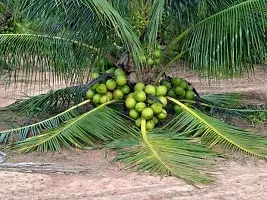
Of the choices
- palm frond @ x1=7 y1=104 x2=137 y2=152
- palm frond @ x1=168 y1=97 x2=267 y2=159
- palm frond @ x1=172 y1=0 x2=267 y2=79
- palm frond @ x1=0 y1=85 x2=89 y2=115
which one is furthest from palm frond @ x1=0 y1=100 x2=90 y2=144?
palm frond @ x1=172 y1=0 x2=267 y2=79

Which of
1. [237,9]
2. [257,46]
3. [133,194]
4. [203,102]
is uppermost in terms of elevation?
[237,9]

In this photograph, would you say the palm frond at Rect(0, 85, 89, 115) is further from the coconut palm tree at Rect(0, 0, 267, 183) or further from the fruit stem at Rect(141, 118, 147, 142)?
the fruit stem at Rect(141, 118, 147, 142)

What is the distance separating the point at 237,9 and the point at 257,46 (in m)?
0.37

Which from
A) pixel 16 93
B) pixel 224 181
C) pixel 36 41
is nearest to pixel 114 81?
pixel 36 41

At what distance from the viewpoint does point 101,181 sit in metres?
4.25

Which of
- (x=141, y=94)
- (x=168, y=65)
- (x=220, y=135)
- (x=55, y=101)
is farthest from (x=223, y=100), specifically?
(x=55, y=101)

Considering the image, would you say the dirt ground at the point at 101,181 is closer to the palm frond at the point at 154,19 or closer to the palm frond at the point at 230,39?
the palm frond at the point at 230,39

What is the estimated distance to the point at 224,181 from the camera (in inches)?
167

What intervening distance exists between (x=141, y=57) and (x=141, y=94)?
0.33m

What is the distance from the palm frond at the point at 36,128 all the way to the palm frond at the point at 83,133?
0.74 ft

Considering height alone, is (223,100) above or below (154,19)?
below

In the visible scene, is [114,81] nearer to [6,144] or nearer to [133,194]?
[6,144]

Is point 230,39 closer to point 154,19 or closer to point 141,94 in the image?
point 154,19

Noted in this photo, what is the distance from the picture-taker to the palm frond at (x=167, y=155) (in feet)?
14.0
